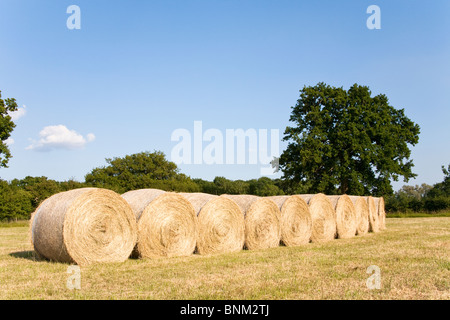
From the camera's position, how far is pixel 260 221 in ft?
39.9

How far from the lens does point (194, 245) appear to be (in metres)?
10.4

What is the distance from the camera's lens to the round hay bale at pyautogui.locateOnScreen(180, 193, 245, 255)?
10.8 m

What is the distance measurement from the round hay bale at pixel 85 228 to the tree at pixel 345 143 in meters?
22.1

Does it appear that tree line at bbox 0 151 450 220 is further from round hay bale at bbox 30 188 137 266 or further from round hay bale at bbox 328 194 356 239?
round hay bale at bbox 30 188 137 266

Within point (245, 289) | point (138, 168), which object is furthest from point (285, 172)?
point (138, 168)

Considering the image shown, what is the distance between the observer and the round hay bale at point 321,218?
14.4m

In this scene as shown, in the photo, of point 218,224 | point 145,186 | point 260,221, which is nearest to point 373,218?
point 260,221

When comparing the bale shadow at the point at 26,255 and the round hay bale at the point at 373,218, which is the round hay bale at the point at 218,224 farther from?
the round hay bale at the point at 373,218

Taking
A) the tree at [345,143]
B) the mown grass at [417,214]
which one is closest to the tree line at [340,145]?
the tree at [345,143]

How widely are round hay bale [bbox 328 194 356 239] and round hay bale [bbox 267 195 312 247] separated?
2.16 metres

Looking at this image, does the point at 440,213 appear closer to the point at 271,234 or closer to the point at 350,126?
the point at 350,126

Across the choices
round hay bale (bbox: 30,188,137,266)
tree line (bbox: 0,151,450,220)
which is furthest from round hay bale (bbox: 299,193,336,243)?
tree line (bbox: 0,151,450,220)

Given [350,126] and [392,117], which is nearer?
[350,126]

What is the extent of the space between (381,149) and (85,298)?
28892 millimetres
